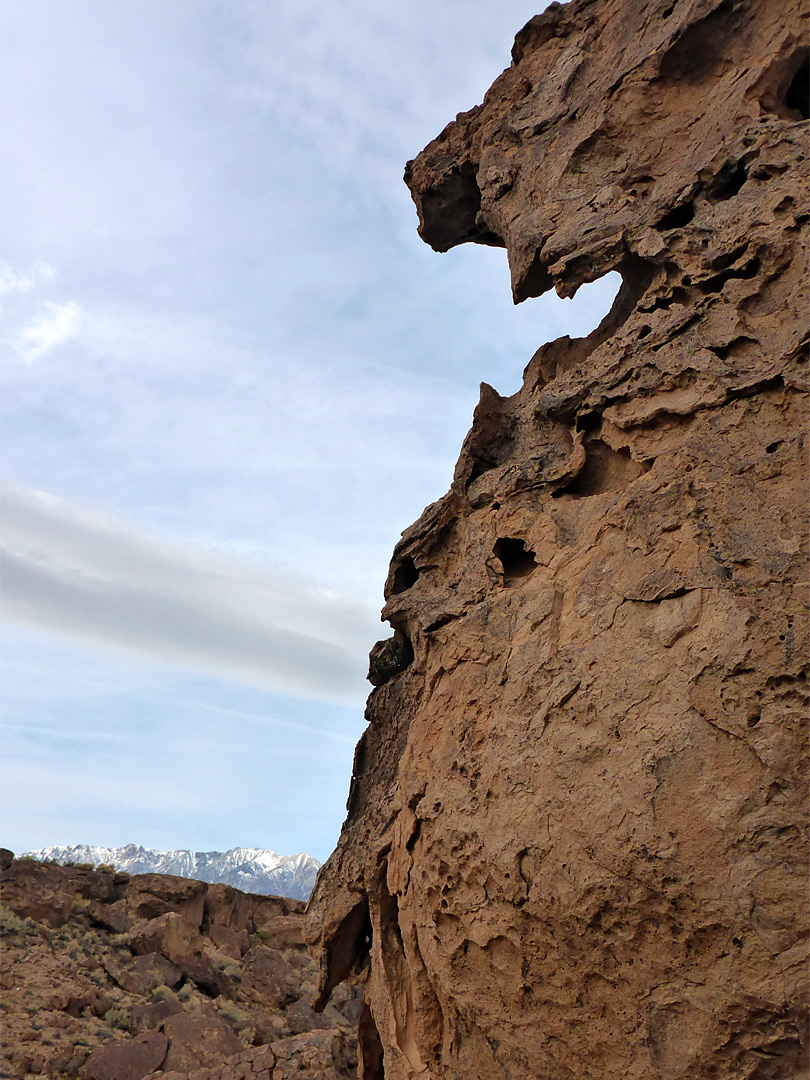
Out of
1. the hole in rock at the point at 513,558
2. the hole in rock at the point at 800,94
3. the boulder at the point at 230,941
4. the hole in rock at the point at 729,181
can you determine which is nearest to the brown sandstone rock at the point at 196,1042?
the boulder at the point at 230,941

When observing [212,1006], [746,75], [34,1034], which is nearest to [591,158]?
[746,75]

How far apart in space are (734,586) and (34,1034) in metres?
15.8

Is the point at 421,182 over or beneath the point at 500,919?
over

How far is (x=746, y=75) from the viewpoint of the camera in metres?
→ 6.70

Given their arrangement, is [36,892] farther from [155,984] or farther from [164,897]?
[155,984]

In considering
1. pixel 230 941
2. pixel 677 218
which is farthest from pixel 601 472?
pixel 230 941

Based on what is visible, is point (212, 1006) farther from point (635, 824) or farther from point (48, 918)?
point (635, 824)

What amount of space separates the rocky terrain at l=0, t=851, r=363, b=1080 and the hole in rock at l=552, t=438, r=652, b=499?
28.9 ft

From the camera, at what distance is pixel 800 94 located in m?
6.81

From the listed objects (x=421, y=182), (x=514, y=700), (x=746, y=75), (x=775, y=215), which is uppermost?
(x=421, y=182)

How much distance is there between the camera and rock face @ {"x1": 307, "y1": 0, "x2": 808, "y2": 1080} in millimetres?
4688

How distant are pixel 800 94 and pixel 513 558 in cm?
500

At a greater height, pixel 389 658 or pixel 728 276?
pixel 728 276

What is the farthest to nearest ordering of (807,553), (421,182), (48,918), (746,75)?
(48,918)
(421,182)
(746,75)
(807,553)
